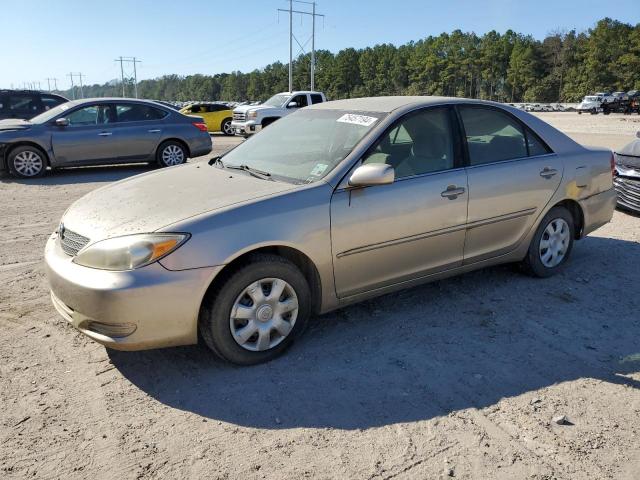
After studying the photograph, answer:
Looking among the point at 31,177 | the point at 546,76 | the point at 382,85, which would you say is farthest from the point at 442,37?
the point at 31,177

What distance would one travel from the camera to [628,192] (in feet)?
25.4

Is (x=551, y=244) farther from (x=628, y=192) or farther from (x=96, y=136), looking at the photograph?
(x=96, y=136)

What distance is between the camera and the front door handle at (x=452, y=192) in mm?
4113

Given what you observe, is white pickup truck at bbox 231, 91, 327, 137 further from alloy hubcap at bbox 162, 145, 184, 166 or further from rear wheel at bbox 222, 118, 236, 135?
alloy hubcap at bbox 162, 145, 184, 166

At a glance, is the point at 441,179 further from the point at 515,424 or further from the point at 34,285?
the point at 34,285

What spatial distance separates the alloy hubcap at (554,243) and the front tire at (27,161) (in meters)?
9.37

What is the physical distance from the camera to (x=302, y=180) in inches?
148

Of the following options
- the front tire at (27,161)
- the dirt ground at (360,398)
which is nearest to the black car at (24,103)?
the front tire at (27,161)

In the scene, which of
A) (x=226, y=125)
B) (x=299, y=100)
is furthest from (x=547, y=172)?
(x=226, y=125)

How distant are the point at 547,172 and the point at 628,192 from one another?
149 inches

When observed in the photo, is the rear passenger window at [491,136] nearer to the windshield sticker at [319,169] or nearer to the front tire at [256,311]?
the windshield sticker at [319,169]

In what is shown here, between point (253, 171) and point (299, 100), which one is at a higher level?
point (299, 100)

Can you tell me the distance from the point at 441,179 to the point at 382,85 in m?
123

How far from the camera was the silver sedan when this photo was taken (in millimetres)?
3121
